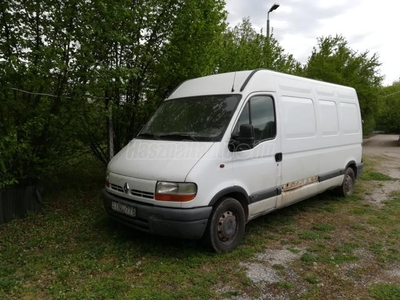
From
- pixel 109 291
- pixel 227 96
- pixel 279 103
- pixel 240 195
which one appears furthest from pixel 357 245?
pixel 109 291

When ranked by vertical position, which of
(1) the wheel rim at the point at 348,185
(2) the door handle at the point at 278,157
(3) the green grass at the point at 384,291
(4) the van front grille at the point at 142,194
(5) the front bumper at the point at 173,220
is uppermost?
(2) the door handle at the point at 278,157

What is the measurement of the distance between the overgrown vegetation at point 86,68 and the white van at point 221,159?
1.26 m

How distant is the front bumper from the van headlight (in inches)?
5.2

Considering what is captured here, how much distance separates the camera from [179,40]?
6137 mm

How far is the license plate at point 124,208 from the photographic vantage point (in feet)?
12.2

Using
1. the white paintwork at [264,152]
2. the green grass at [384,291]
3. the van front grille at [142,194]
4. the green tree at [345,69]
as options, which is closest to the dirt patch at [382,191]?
the white paintwork at [264,152]

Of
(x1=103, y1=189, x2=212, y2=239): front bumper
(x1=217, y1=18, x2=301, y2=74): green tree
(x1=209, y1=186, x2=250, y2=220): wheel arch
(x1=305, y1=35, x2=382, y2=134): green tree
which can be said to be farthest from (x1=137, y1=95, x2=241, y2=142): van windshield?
(x1=305, y1=35, x2=382, y2=134): green tree

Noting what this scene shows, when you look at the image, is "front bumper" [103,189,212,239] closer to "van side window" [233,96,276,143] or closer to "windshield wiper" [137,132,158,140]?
"windshield wiper" [137,132,158,140]

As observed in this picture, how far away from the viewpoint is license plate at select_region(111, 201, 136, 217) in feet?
12.2

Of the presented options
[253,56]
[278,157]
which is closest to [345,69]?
[253,56]

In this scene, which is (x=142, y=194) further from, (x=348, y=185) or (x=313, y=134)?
(x=348, y=185)

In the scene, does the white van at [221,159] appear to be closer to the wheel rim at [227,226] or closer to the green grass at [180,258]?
the wheel rim at [227,226]

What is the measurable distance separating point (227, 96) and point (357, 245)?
2.90 metres

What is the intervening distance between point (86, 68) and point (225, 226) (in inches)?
128
